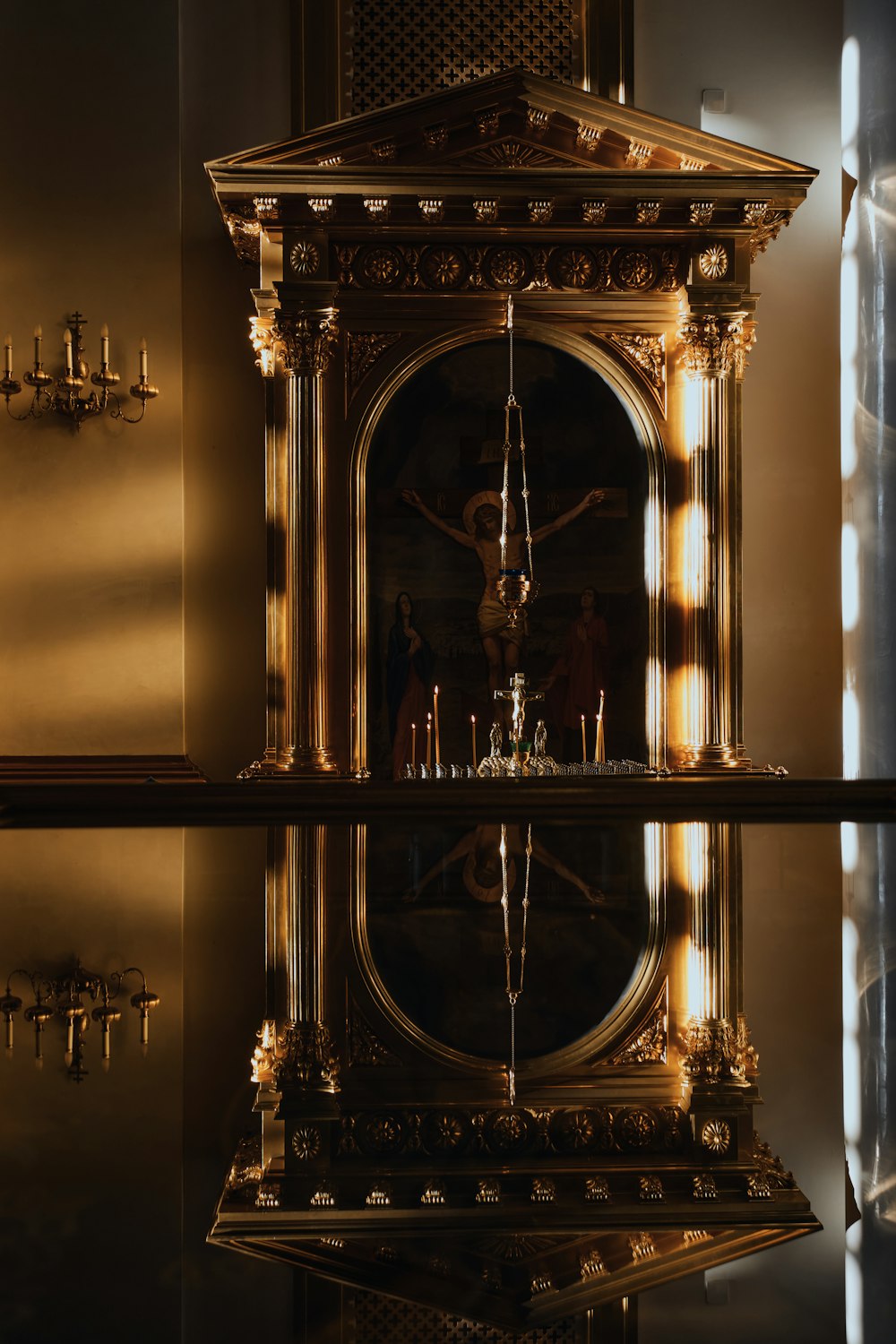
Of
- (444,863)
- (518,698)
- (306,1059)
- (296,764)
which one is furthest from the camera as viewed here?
(518,698)

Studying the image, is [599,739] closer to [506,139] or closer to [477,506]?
[477,506]

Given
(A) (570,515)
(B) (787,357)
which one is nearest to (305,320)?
(A) (570,515)

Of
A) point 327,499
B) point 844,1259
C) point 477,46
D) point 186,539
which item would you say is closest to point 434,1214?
point 844,1259

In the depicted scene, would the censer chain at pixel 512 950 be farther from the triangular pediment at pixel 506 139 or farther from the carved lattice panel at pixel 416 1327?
the triangular pediment at pixel 506 139

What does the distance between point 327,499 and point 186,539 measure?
1.11 m

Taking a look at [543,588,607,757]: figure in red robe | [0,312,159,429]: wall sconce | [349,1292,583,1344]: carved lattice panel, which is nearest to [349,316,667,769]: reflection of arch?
[543,588,607,757]: figure in red robe

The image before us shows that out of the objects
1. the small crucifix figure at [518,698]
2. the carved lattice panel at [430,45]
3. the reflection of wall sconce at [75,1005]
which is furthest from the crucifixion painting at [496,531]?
the reflection of wall sconce at [75,1005]

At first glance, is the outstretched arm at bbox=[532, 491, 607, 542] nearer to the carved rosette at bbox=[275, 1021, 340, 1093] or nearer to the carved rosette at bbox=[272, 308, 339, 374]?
the carved rosette at bbox=[272, 308, 339, 374]

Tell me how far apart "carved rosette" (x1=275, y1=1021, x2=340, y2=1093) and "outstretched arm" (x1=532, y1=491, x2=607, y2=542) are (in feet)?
19.6

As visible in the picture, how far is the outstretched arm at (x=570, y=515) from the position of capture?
7613 millimetres

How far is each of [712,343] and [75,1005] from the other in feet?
20.6

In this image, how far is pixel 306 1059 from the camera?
169cm

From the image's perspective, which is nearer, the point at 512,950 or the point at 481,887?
the point at 512,950

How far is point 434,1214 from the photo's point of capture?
48.4 inches
